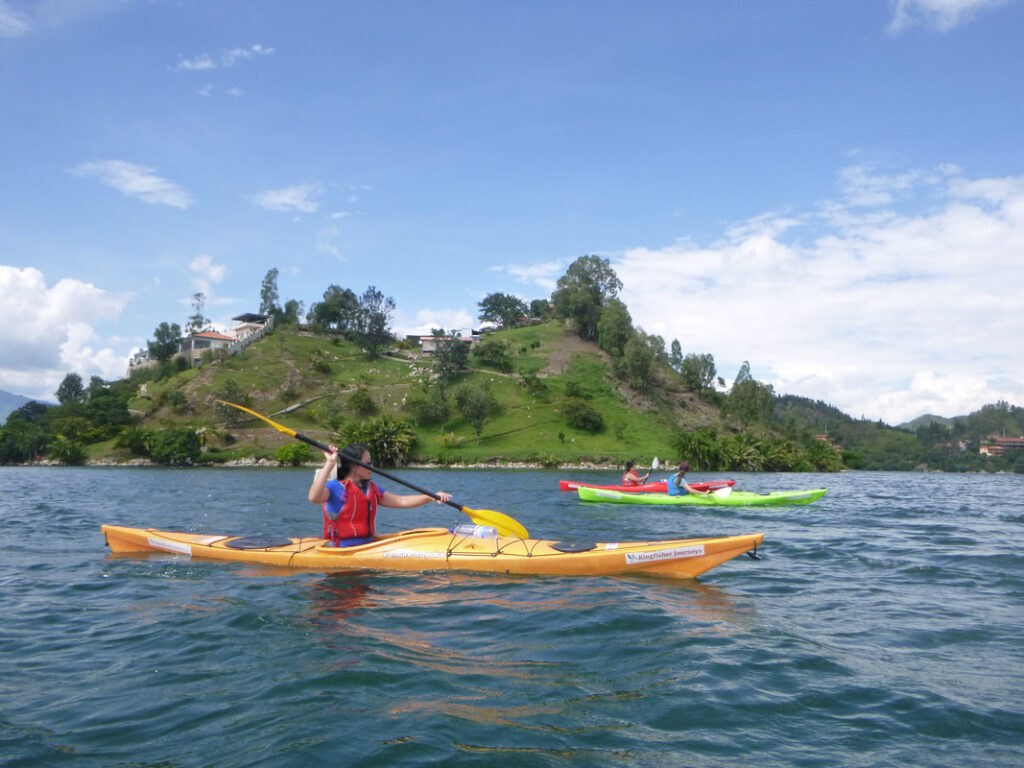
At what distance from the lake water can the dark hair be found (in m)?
1.53

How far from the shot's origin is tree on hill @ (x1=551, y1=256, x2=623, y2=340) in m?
85.6

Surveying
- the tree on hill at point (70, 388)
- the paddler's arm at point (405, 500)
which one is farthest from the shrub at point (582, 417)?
the tree on hill at point (70, 388)

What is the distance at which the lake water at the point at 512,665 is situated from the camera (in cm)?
453

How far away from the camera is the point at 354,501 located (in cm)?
1015

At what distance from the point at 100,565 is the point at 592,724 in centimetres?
947

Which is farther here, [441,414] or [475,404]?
[441,414]

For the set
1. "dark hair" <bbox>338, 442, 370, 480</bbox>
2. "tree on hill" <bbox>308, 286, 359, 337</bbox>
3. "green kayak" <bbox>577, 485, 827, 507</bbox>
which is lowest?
"green kayak" <bbox>577, 485, 827, 507</bbox>

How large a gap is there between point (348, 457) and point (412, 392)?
193 ft

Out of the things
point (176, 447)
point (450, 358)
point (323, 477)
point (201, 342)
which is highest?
point (201, 342)

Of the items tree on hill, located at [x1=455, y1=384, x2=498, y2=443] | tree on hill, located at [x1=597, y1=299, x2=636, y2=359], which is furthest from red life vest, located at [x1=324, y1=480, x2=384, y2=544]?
tree on hill, located at [x1=597, y1=299, x2=636, y2=359]

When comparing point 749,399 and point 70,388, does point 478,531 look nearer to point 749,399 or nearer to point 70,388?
point 749,399

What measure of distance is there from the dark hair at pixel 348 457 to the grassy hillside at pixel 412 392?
42.7 metres

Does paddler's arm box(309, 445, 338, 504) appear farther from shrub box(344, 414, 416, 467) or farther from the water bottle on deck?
shrub box(344, 414, 416, 467)

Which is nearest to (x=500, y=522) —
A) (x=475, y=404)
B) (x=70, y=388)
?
(x=475, y=404)
